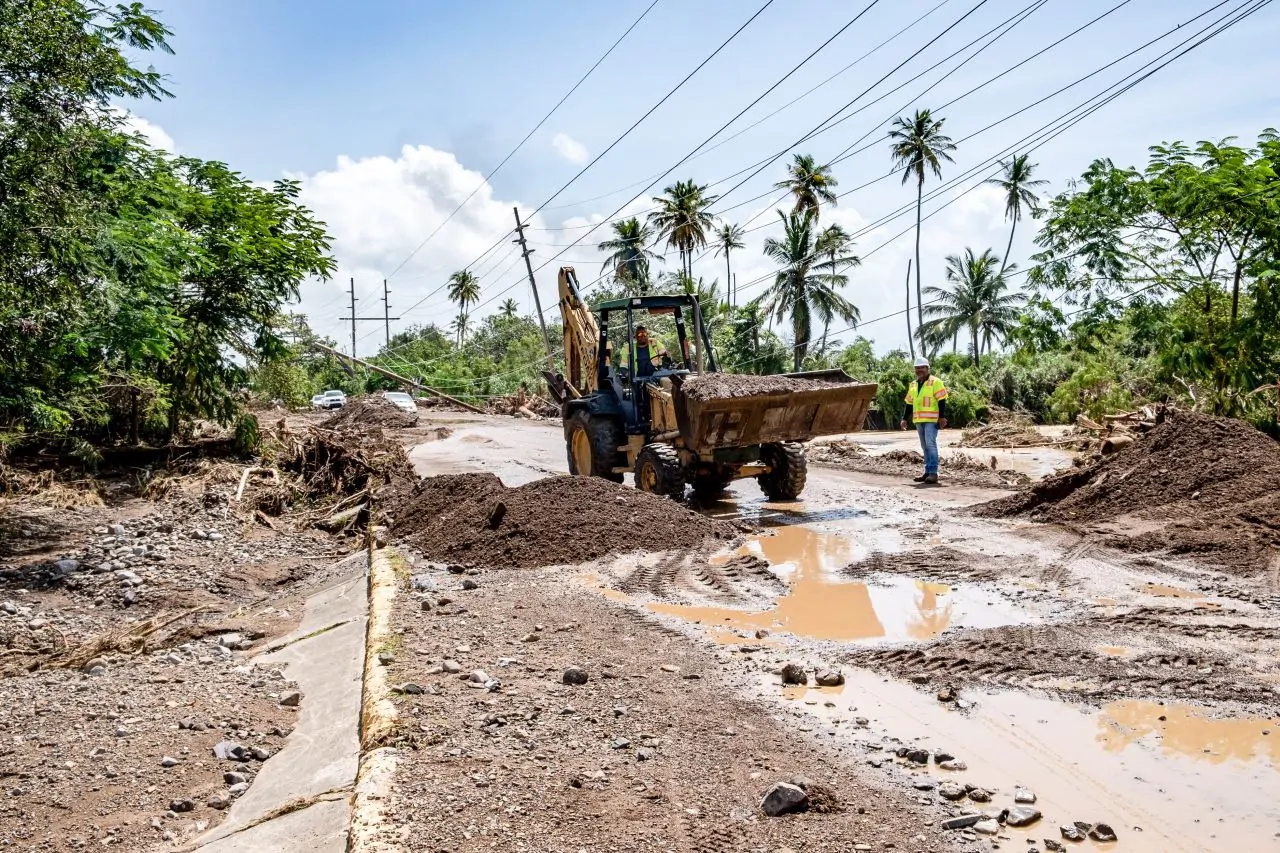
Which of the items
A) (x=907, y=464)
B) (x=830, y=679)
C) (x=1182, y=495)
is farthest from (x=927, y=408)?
(x=830, y=679)

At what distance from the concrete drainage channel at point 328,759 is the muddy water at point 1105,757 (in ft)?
7.46

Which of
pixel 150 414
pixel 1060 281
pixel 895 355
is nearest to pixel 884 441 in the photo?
pixel 1060 281

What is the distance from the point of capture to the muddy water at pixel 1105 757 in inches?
159

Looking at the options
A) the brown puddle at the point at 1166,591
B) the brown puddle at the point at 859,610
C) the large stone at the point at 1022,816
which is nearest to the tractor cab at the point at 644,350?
the brown puddle at the point at 859,610

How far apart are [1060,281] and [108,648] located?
53.7ft

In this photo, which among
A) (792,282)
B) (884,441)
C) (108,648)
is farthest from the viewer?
(792,282)

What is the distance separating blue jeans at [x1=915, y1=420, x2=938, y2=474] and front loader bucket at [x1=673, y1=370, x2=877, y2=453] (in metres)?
2.45

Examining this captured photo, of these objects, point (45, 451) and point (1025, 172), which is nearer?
point (45, 451)

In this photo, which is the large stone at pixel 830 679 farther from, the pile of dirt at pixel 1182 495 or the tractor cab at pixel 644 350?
the tractor cab at pixel 644 350

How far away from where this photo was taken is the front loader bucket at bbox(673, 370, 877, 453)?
11.9 meters

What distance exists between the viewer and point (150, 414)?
17.5 m

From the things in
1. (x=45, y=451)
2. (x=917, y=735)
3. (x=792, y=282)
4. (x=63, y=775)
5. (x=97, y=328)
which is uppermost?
(x=792, y=282)

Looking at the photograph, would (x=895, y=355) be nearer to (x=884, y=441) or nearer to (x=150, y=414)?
(x=884, y=441)

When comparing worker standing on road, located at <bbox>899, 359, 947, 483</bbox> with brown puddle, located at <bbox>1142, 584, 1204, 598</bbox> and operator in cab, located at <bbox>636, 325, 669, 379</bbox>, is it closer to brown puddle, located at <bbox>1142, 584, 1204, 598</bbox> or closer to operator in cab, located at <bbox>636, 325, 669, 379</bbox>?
operator in cab, located at <bbox>636, 325, 669, 379</bbox>
